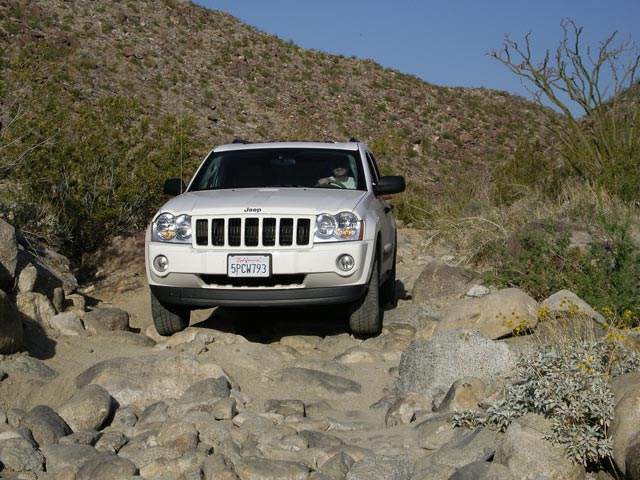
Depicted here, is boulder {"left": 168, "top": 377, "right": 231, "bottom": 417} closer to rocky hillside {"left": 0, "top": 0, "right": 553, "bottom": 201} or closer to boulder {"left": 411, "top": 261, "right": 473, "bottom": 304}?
boulder {"left": 411, "top": 261, "right": 473, "bottom": 304}

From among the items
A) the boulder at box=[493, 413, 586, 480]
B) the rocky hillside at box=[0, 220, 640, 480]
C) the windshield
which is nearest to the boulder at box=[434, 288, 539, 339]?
the rocky hillside at box=[0, 220, 640, 480]

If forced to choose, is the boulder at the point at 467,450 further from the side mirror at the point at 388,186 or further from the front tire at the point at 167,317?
the side mirror at the point at 388,186

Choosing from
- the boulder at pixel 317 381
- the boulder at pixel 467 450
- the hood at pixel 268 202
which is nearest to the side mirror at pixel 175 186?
the hood at pixel 268 202

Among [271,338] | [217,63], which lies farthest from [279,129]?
[271,338]

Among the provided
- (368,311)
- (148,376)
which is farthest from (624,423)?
(368,311)

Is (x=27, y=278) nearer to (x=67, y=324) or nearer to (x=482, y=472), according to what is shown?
(x=67, y=324)

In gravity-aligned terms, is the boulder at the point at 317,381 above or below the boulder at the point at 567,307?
below

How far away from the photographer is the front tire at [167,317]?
303 inches

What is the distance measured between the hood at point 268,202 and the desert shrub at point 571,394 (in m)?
2.72

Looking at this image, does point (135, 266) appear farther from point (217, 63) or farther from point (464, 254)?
point (217, 63)

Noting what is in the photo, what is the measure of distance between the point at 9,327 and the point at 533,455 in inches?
167

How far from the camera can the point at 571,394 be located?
14.1 ft

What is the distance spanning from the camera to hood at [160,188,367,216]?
714 centimetres

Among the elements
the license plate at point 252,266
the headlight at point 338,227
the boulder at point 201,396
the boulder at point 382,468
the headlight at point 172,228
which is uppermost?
the headlight at point 338,227
